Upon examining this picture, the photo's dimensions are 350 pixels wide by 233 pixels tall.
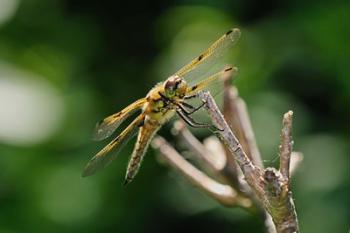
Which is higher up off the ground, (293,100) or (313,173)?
(293,100)

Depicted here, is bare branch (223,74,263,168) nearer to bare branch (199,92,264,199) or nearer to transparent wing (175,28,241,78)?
transparent wing (175,28,241,78)

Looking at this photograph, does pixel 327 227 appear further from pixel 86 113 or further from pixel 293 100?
pixel 86 113

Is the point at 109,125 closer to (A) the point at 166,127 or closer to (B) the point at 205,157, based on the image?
(B) the point at 205,157

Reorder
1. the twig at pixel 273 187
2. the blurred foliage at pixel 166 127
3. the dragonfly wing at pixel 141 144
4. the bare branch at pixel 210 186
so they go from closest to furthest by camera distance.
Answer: the twig at pixel 273 187 < the bare branch at pixel 210 186 < the dragonfly wing at pixel 141 144 < the blurred foliage at pixel 166 127

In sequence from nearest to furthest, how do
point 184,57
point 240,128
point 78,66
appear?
point 240,128 < point 184,57 < point 78,66

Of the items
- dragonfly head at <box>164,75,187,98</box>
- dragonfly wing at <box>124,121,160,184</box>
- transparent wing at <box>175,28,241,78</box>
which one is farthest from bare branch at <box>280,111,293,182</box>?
transparent wing at <box>175,28,241,78</box>

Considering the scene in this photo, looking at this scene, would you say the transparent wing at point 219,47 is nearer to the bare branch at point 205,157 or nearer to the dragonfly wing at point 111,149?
the dragonfly wing at point 111,149

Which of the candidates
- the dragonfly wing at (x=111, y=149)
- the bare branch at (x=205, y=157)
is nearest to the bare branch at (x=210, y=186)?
the bare branch at (x=205, y=157)

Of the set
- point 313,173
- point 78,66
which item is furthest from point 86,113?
point 313,173
